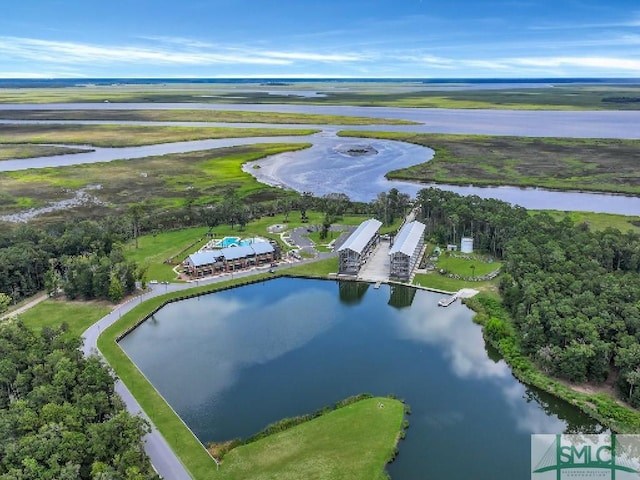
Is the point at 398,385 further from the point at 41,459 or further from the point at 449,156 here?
the point at 449,156

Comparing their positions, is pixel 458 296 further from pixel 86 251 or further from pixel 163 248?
pixel 86 251

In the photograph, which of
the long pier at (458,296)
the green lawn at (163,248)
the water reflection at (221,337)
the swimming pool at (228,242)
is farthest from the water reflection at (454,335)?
the green lawn at (163,248)

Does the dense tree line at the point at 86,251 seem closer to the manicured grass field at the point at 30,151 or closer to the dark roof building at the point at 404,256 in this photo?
the dark roof building at the point at 404,256

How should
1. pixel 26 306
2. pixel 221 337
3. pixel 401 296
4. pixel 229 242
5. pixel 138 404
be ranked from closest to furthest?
pixel 138 404 → pixel 221 337 → pixel 26 306 → pixel 401 296 → pixel 229 242

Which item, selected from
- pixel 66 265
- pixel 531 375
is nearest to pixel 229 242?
pixel 66 265

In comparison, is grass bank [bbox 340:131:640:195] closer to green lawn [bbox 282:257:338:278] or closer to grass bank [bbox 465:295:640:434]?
green lawn [bbox 282:257:338:278]

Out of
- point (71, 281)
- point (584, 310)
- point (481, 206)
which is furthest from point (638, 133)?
point (71, 281)
